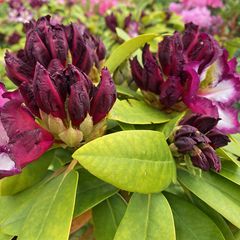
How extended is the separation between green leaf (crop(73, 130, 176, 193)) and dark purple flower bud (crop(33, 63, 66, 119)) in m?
0.08

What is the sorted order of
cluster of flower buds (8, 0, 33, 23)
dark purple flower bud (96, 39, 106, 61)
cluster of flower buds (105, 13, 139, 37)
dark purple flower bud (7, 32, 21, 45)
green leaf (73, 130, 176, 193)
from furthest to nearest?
cluster of flower buds (8, 0, 33, 23) < dark purple flower bud (7, 32, 21, 45) < cluster of flower buds (105, 13, 139, 37) < dark purple flower bud (96, 39, 106, 61) < green leaf (73, 130, 176, 193)

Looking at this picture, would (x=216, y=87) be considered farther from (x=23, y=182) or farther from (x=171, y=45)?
(x=23, y=182)

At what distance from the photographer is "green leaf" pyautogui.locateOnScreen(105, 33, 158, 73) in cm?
85

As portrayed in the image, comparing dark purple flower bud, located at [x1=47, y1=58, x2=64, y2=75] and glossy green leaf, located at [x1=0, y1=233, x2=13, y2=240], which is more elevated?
dark purple flower bud, located at [x1=47, y1=58, x2=64, y2=75]

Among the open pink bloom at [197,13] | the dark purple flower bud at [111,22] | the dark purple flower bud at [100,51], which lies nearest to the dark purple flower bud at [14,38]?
the dark purple flower bud at [111,22]

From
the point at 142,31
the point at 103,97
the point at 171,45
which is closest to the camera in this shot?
the point at 103,97

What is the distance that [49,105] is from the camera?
2.10ft

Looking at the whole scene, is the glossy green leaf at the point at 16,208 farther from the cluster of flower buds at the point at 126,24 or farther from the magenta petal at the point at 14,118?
the cluster of flower buds at the point at 126,24

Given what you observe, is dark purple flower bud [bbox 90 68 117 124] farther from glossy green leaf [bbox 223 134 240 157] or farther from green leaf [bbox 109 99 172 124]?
glossy green leaf [bbox 223 134 240 157]

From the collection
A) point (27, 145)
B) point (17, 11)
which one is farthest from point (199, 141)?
point (17, 11)

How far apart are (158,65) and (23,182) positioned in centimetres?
28

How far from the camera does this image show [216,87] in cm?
81

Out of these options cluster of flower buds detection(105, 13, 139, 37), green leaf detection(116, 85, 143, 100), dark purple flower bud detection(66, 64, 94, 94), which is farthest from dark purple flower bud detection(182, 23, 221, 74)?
cluster of flower buds detection(105, 13, 139, 37)

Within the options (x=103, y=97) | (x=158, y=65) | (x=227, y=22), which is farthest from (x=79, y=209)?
(x=227, y=22)
